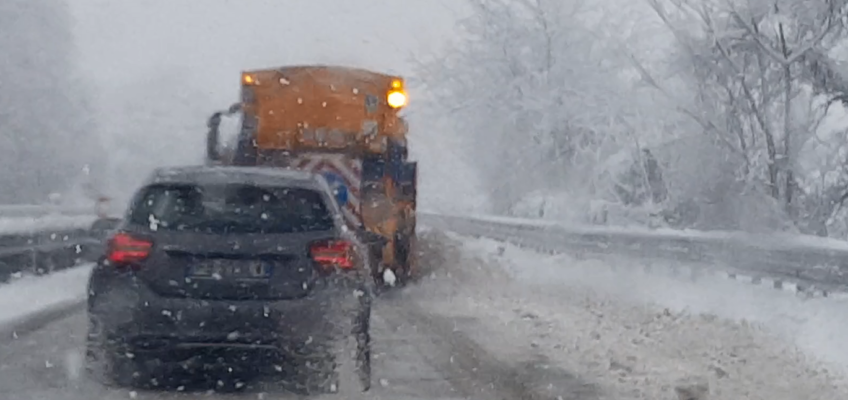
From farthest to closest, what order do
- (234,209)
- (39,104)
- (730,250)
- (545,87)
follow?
(39,104) < (545,87) < (730,250) < (234,209)

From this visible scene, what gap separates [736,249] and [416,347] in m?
9.69

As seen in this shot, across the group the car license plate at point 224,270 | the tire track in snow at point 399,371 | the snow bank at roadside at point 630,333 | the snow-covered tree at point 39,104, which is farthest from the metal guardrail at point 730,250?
the snow-covered tree at point 39,104

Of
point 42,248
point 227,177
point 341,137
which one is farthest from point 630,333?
point 42,248

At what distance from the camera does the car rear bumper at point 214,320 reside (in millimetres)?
7496

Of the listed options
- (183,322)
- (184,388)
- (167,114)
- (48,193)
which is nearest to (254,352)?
(184,388)

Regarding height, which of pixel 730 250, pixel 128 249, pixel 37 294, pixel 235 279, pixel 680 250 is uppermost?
pixel 128 249

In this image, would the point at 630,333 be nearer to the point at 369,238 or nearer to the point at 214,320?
the point at 369,238

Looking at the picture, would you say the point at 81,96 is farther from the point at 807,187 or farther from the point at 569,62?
the point at 807,187

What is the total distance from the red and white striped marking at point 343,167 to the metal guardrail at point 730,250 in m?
5.89

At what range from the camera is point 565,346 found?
11.3 meters

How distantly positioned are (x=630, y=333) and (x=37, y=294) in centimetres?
738

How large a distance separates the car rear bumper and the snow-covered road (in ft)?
1.82

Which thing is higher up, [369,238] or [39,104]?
[39,104]

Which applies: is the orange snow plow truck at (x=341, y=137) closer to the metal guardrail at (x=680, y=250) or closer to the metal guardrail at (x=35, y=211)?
the metal guardrail at (x=680, y=250)
